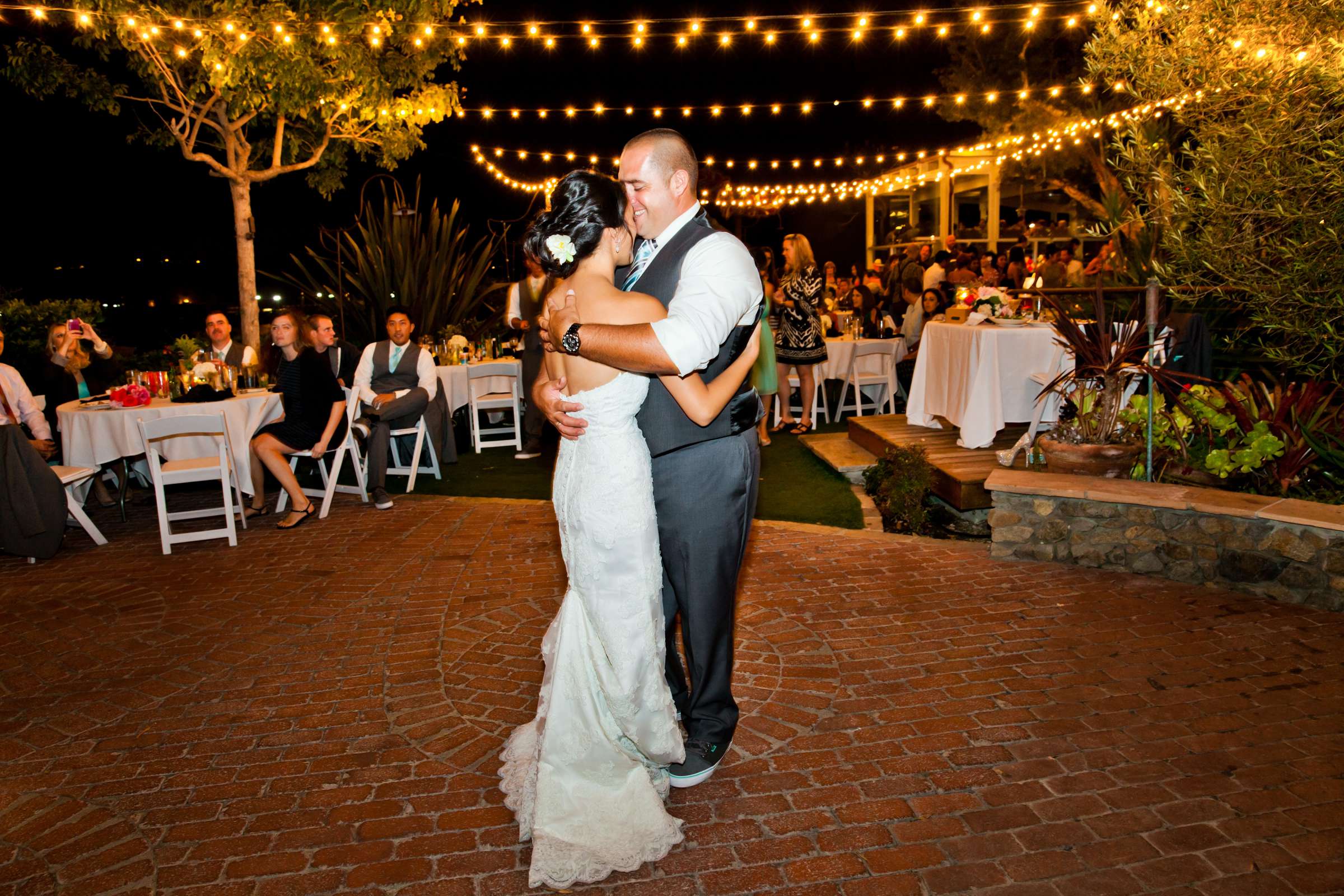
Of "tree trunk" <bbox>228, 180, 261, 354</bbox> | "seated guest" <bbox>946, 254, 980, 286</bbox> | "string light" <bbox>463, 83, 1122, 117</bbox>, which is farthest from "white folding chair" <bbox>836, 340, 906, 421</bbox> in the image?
"tree trunk" <bbox>228, 180, 261, 354</bbox>

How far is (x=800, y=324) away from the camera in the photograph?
8.57 metres

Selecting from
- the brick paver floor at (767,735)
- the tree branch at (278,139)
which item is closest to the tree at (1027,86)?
the tree branch at (278,139)

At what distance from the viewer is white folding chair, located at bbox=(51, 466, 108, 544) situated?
5832mm

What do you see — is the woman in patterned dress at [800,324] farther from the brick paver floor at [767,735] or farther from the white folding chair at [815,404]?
the brick paver floor at [767,735]

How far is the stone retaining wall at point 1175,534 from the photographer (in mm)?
4172

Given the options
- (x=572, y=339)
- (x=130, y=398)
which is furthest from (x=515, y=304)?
(x=572, y=339)

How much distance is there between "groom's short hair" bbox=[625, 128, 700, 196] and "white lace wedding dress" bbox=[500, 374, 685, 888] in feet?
1.99

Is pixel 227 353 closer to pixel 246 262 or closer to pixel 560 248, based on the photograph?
pixel 246 262

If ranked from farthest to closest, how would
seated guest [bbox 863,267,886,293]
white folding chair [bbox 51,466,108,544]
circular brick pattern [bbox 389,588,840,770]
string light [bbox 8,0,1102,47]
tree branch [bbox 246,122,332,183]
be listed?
1. seated guest [bbox 863,267,886,293]
2. tree branch [bbox 246,122,332,183]
3. string light [bbox 8,0,1102,47]
4. white folding chair [bbox 51,466,108,544]
5. circular brick pattern [bbox 389,588,840,770]

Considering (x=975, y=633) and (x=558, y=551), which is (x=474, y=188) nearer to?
(x=558, y=551)

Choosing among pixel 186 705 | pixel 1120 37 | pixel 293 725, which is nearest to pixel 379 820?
pixel 293 725

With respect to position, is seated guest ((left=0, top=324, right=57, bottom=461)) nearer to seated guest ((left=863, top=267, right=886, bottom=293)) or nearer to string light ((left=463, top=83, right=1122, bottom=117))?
string light ((left=463, top=83, right=1122, bottom=117))

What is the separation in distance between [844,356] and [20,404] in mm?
6873

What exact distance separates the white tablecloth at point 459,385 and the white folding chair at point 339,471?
46.5 inches
